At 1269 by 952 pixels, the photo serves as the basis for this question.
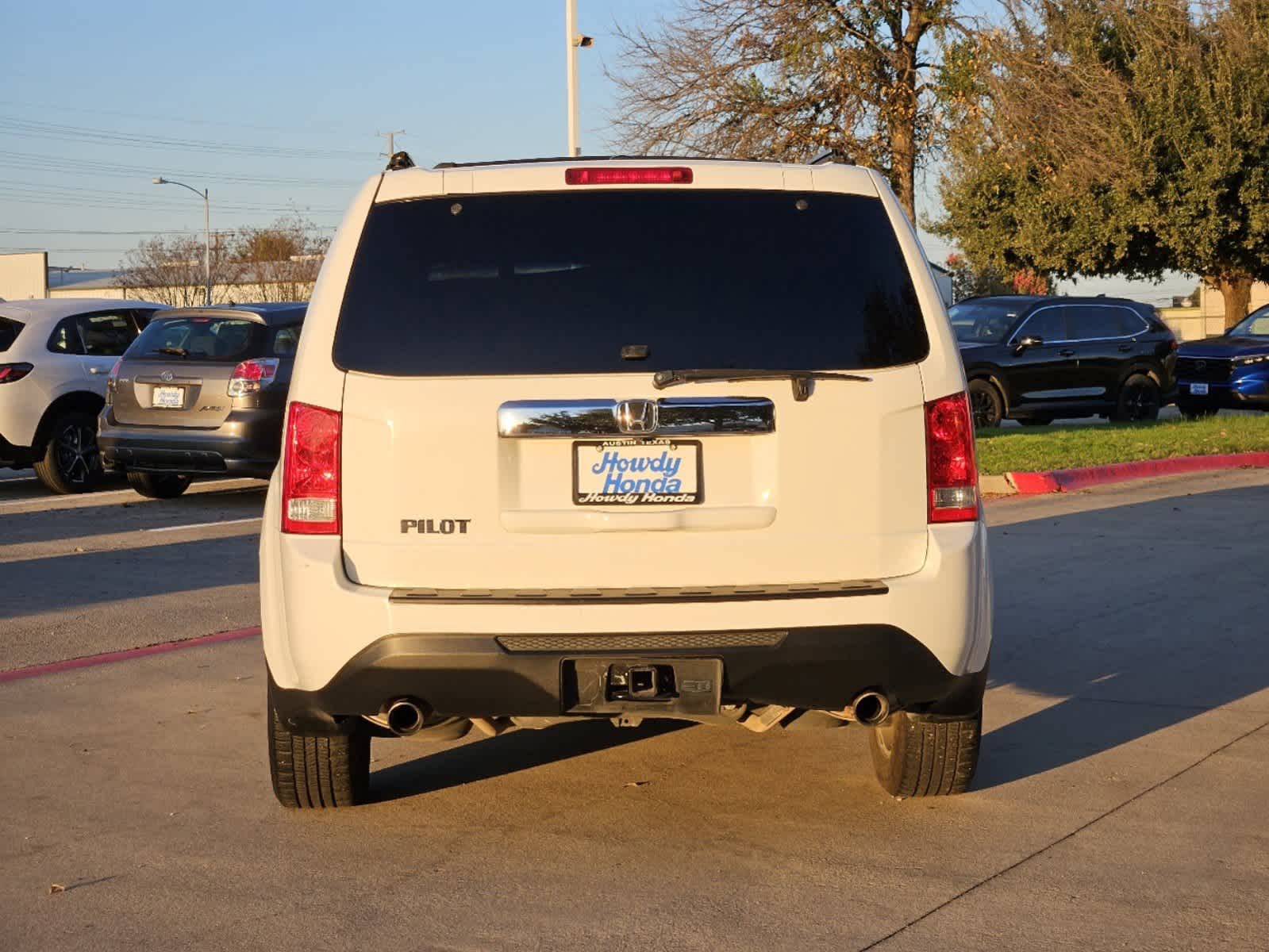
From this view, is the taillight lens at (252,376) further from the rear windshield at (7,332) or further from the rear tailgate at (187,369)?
the rear windshield at (7,332)

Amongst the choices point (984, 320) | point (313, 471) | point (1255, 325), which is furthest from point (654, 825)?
point (1255, 325)

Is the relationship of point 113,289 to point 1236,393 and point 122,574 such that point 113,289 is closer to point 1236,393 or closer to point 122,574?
point 1236,393

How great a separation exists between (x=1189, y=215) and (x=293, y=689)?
121 ft

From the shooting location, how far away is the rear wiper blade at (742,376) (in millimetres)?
4684

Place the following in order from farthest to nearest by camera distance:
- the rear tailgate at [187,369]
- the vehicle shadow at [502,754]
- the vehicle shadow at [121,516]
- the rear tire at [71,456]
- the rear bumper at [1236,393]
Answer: the rear bumper at [1236,393] < the rear tire at [71,456] < the rear tailgate at [187,369] < the vehicle shadow at [121,516] < the vehicle shadow at [502,754]

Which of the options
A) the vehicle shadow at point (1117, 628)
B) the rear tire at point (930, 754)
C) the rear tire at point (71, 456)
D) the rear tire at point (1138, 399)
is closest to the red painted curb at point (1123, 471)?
the vehicle shadow at point (1117, 628)

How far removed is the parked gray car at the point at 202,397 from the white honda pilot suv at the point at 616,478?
9.27m

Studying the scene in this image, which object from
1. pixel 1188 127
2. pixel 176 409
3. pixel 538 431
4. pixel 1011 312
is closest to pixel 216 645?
pixel 538 431

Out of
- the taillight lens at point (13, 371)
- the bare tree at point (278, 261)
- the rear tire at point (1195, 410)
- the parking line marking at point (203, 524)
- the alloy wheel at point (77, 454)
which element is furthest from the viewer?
the bare tree at point (278, 261)

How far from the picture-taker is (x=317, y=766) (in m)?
5.34

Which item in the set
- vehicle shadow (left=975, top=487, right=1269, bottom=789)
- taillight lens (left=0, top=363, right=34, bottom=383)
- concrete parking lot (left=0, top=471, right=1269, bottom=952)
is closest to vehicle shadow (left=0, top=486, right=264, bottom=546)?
taillight lens (left=0, top=363, right=34, bottom=383)

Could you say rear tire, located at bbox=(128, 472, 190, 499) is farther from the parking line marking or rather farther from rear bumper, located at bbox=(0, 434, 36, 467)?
the parking line marking

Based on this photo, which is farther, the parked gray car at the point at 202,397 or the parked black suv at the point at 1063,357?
the parked black suv at the point at 1063,357

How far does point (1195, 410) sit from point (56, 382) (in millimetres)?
16776
